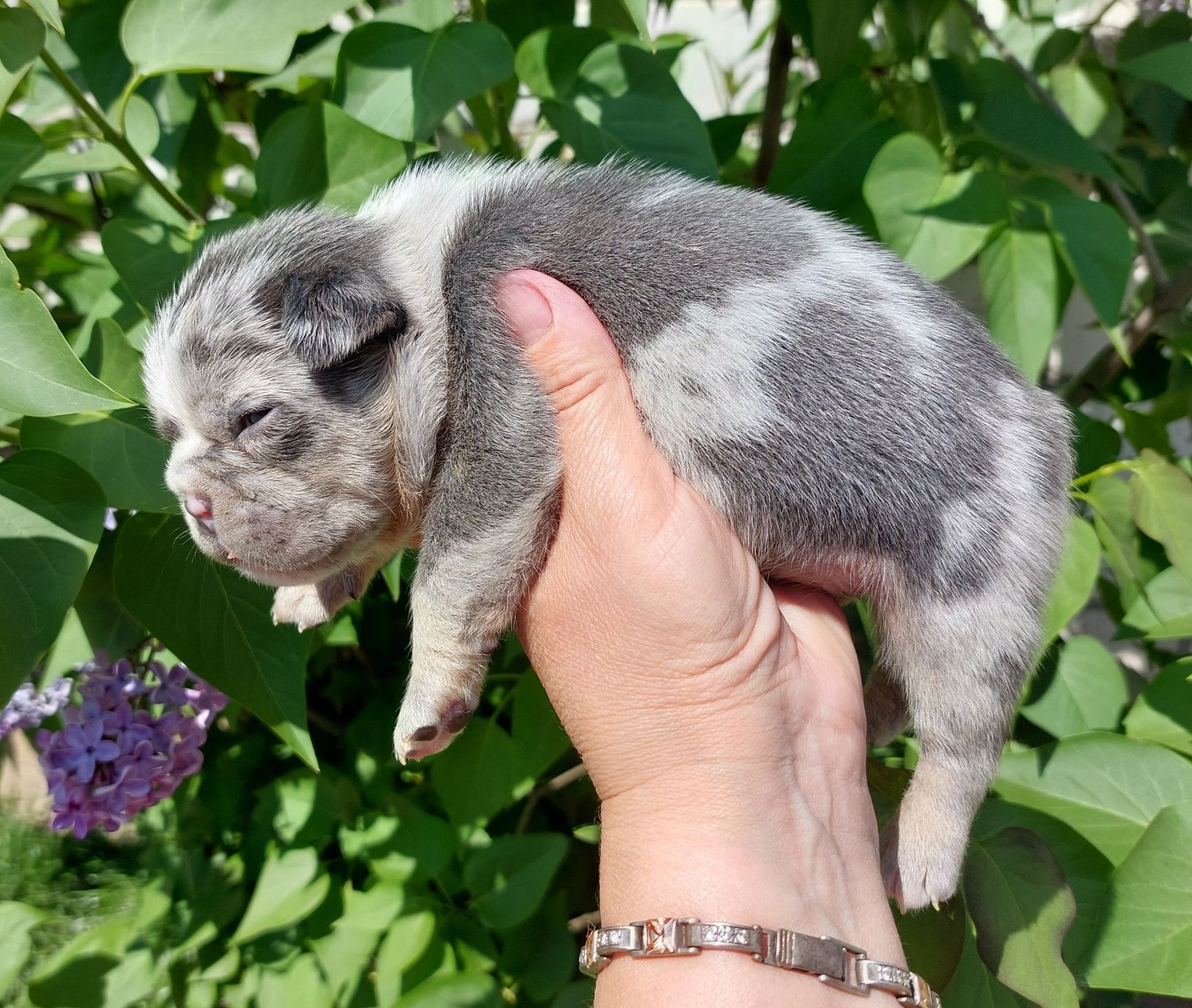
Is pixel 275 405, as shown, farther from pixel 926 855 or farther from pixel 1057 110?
pixel 1057 110

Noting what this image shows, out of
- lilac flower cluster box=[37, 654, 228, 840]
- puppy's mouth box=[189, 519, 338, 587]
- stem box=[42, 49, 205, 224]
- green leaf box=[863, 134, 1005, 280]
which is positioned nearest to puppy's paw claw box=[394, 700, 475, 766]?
puppy's mouth box=[189, 519, 338, 587]

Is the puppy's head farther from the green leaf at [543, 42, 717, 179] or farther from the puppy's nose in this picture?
the green leaf at [543, 42, 717, 179]

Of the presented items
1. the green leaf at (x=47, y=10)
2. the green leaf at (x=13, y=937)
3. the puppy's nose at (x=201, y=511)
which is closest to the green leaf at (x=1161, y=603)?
the puppy's nose at (x=201, y=511)

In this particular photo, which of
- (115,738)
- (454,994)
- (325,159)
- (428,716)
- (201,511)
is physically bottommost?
(454,994)

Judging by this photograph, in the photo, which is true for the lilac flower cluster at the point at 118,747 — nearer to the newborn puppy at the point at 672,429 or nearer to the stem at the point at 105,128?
the newborn puppy at the point at 672,429

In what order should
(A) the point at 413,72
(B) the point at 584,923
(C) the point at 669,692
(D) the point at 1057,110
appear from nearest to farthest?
1. (C) the point at 669,692
2. (A) the point at 413,72
3. (D) the point at 1057,110
4. (B) the point at 584,923

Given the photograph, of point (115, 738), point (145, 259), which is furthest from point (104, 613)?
point (145, 259)

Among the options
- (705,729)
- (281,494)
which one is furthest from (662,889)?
(281,494)

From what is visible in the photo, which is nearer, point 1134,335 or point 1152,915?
point 1152,915
